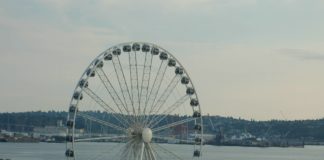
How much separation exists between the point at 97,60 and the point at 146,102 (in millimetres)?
4813

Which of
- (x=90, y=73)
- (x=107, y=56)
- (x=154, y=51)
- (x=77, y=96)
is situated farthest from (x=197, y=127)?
(x=77, y=96)

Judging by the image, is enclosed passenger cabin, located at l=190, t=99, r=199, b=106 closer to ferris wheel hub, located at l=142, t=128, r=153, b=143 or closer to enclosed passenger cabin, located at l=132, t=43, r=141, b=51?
enclosed passenger cabin, located at l=132, t=43, r=141, b=51

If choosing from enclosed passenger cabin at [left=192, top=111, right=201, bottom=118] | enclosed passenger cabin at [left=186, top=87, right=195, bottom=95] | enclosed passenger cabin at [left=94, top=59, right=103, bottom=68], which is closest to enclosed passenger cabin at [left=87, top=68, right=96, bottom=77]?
enclosed passenger cabin at [left=94, top=59, right=103, bottom=68]

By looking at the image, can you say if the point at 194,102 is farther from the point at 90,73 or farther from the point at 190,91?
the point at 90,73

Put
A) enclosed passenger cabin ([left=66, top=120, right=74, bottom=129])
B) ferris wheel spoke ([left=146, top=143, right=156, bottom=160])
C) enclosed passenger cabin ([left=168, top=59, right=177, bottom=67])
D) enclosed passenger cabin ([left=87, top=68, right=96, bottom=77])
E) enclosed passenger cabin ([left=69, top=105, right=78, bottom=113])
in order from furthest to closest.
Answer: enclosed passenger cabin ([left=168, top=59, right=177, bottom=67]), enclosed passenger cabin ([left=87, top=68, right=96, bottom=77]), enclosed passenger cabin ([left=69, top=105, right=78, bottom=113]), ferris wheel spoke ([left=146, top=143, right=156, bottom=160]), enclosed passenger cabin ([left=66, top=120, right=74, bottom=129])

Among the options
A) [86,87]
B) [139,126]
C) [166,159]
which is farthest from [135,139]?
[166,159]

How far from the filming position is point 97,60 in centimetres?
5384

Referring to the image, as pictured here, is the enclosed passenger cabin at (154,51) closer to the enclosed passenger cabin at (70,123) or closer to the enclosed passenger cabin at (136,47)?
the enclosed passenger cabin at (136,47)

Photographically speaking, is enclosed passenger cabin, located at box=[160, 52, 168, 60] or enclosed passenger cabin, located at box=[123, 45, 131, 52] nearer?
enclosed passenger cabin, located at box=[123, 45, 131, 52]

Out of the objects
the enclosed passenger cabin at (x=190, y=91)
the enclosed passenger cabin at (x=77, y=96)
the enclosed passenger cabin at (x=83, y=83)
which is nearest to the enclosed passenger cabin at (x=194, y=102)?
the enclosed passenger cabin at (x=190, y=91)

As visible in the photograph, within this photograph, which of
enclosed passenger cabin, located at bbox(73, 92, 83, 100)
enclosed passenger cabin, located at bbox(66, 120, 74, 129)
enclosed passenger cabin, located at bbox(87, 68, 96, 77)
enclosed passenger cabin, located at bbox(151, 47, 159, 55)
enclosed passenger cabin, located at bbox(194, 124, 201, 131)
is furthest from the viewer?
enclosed passenger cabin, located at bbox(194, 124, 201, 131)

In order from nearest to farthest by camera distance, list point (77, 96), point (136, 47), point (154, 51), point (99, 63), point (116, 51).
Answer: point (77, 96)
point (99, 63)
point (116, 51)
point (136, 47)
point (154, 51)

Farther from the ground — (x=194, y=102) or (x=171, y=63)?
(x=171, y=63)

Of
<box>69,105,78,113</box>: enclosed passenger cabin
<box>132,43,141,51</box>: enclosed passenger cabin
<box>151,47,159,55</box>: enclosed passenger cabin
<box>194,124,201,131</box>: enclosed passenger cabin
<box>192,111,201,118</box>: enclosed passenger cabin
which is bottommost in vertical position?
<box>194,124,201,131</box>: enclosed passenger cabin
